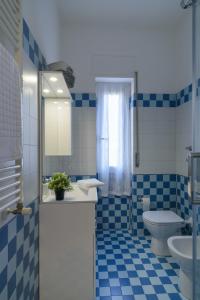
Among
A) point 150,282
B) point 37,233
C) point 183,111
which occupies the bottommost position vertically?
point 150,282

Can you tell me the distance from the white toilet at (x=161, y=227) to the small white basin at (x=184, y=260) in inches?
12.5

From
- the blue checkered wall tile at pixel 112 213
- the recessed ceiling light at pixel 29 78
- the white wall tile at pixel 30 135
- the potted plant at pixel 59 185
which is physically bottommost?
the blue checkered wall tile at pixel 112 213

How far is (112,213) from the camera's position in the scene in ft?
9.78

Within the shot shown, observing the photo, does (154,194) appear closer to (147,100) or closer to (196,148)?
(147,100)

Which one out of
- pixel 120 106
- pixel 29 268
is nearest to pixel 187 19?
pixel 120 106

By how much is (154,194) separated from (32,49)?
2.20 m

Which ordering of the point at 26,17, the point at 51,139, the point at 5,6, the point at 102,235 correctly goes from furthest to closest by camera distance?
1. the point at 102,235
2. the point at 51,139
3. the point at 26,17
4. the point at 5,6

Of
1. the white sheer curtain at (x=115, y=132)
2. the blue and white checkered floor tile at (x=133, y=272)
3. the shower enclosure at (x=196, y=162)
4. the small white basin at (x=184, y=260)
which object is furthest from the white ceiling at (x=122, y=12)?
the blue and white checkered floor tile at (x=133, y=272)

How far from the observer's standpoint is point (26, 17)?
1328 millimetres

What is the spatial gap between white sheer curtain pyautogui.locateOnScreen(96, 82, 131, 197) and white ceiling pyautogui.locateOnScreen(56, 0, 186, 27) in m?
0.75

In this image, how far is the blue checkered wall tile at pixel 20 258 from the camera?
98 cm

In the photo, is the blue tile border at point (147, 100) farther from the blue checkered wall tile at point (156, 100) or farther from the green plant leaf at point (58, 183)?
the green plant leaf at point (58, 183)

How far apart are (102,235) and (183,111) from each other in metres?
1.84

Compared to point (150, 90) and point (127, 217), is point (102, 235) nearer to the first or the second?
point (127, 217)
